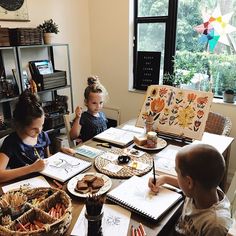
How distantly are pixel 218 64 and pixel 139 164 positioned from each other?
171cm

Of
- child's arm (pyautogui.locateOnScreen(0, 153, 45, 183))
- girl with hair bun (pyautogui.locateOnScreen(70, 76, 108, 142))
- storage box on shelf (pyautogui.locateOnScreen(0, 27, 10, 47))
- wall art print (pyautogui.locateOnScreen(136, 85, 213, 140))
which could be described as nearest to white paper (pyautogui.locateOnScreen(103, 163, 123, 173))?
child's arm (pyautogui.locateOnScreen(0, 153, 45, 183))

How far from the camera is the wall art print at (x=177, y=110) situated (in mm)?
1737

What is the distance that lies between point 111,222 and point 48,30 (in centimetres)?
219

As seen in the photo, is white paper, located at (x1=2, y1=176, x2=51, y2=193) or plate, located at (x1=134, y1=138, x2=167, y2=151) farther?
plate, located at (x1=134, y1=138, x2=167, y2=151)

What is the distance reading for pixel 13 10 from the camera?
2426 mm

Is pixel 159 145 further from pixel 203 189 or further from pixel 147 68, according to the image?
pixel 147 68

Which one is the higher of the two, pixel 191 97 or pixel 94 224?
pixel 191 97

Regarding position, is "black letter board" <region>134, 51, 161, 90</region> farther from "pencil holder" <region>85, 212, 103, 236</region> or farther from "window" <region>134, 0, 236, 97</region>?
"pencil holder" <region>85, 212, 103, 236</region>

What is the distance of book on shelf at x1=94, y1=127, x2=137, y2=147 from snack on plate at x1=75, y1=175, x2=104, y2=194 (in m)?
0.50

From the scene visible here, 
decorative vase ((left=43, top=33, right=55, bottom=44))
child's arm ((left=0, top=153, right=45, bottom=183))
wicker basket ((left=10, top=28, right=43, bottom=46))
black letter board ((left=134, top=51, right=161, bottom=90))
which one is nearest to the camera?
child's arm ((left=0, top=153, right=45, bottom=183))

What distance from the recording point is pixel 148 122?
6.16 ft

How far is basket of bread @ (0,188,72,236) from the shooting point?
886 millimetres

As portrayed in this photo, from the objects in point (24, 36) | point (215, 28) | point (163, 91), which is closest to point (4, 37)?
point (24, 36)

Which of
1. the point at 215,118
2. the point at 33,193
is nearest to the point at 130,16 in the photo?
the point at 215,118
